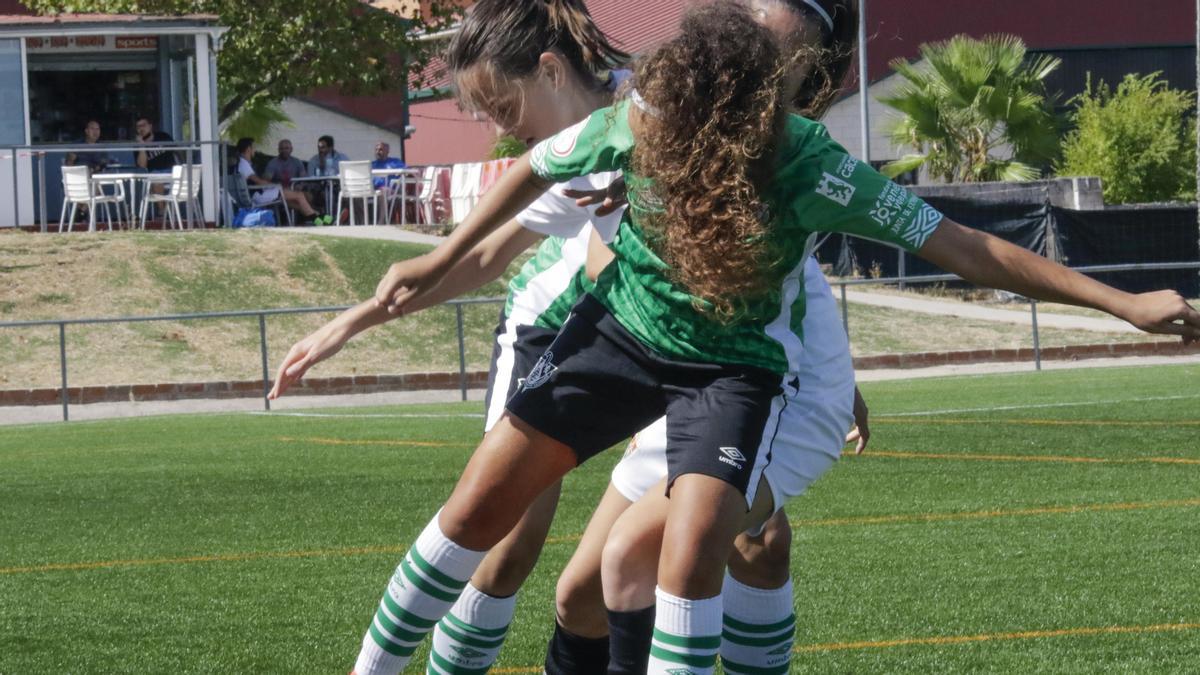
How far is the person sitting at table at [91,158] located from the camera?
28.4 meters

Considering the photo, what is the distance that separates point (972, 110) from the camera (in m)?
31.1

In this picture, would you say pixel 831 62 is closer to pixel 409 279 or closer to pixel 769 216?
pixel 769 216

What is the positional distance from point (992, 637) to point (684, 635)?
2243 mm

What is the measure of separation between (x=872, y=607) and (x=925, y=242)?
2600 millimetres

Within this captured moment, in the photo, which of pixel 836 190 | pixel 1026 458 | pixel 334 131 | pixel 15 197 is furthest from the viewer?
pixel 334 131

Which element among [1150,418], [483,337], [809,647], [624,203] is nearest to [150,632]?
[809,647]

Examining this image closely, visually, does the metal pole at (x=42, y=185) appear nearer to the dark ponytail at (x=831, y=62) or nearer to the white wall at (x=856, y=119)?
the white wall at (x=856, y=119)

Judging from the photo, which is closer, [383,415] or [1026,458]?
[1026,458]

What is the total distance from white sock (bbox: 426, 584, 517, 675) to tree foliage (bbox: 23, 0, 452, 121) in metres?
28.8

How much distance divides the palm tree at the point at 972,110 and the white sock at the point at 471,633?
2770 cm

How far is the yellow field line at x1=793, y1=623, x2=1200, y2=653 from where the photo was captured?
17.8 feet

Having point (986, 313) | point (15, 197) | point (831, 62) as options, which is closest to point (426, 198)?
point (15, 197)

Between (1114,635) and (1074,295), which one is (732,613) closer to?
(1074,295)

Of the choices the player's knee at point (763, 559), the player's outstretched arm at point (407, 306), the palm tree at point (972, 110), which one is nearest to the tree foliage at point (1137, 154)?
the palm tree at point (972, 110)
